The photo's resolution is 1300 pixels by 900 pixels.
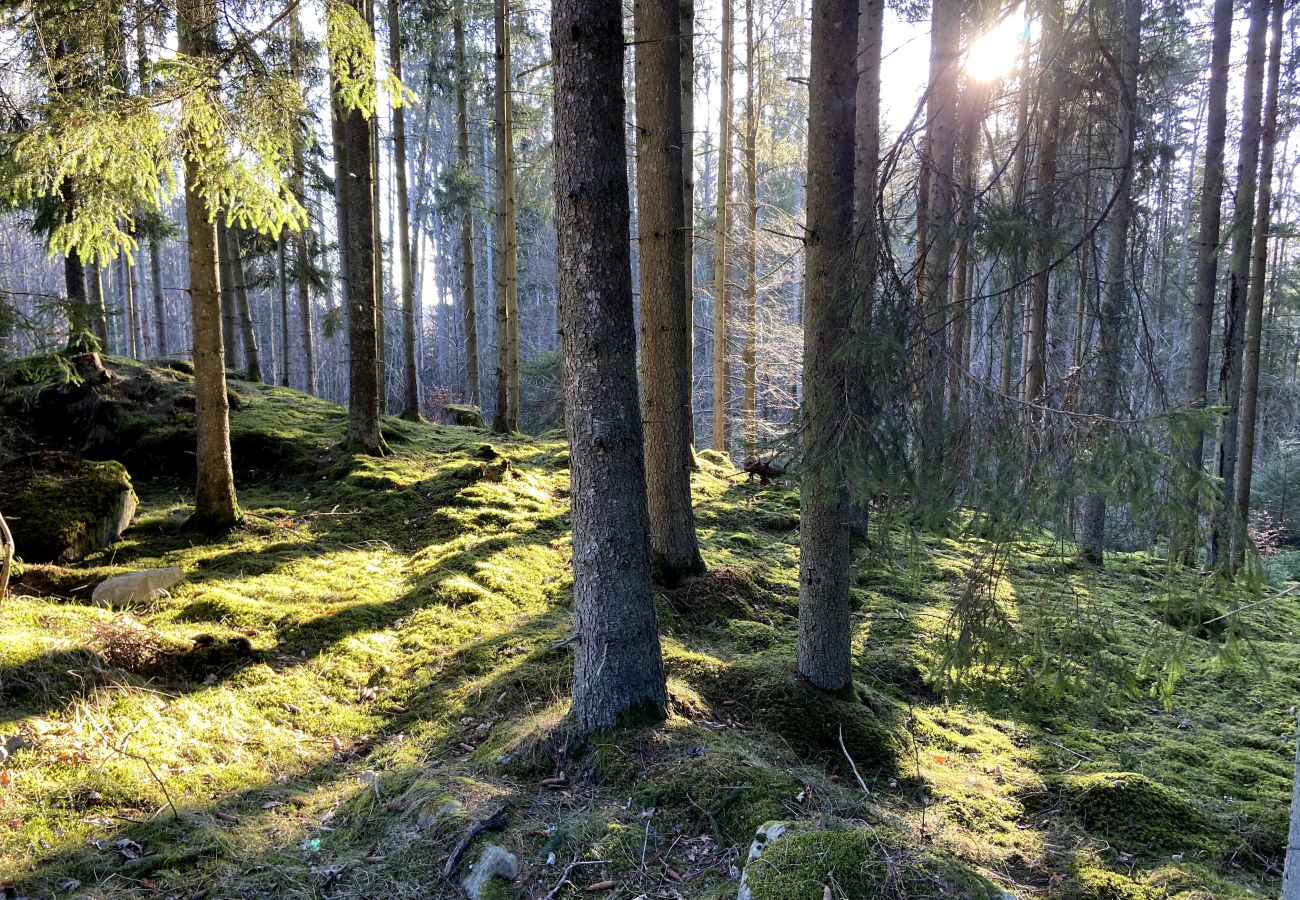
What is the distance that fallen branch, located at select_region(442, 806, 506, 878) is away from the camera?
118 inches

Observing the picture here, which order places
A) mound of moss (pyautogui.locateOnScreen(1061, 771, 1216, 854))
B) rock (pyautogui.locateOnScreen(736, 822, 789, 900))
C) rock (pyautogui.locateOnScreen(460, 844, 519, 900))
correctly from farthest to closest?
mound of moss (pyautogui.locateOnScreen(1061, 771, 1216, 854)) < rock (pyautogui.locateOnScreen(460, 844, 519, 900)) < rock (pyautogui.locateOnScreen(736, 822, 789, 900))

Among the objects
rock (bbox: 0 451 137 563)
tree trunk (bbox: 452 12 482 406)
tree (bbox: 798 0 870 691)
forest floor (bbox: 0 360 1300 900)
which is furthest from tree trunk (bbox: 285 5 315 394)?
tree (bbox: 798 0 870 691)

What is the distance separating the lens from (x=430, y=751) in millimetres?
4203

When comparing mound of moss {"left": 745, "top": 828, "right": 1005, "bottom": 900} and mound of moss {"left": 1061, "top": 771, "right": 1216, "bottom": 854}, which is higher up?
mound of moss {"left": 745, "top": 828, "right": 1005, "bottom": 900}

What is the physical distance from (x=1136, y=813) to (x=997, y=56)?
4515 mm

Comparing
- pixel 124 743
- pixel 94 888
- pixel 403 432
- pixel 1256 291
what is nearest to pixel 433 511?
pixel 403 432

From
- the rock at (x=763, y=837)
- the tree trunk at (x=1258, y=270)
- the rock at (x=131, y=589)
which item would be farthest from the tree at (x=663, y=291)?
the tree trunk at (x=1258, y=270)

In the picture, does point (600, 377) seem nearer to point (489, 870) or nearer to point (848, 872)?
point (489, 870)

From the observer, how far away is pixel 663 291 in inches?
249

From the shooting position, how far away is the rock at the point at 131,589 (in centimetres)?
530

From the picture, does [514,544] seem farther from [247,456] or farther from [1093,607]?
[1093,607]

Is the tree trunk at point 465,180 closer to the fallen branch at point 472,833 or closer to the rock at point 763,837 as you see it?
the fallen branch at point 472,833

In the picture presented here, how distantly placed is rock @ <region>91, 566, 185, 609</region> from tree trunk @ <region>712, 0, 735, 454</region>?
385 inches

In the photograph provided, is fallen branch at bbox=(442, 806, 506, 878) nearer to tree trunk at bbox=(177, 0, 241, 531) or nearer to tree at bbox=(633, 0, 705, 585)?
tree at bbox=(633, 0, 705, 585)
